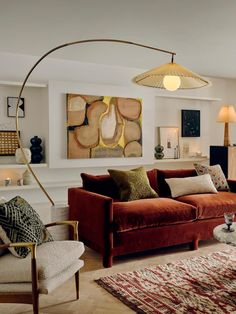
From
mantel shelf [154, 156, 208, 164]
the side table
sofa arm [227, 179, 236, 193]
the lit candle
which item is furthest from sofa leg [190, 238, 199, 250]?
the lit candle

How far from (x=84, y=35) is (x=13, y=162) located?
207 centimetres

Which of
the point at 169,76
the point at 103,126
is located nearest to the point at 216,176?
the point at 103,126

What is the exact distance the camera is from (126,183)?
168 inches

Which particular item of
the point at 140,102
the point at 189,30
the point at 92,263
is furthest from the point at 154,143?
the point at 92,263

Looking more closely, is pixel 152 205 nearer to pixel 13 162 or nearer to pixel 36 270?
pixel 36 270

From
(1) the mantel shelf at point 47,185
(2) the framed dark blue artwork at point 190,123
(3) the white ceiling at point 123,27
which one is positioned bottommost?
(1) the mantel shelf at point 47,185

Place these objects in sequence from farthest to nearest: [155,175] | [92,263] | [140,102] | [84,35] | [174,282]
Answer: [140,102], [155,175], [84,35], [92,263], [174,282]

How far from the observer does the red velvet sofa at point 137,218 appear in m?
3.62

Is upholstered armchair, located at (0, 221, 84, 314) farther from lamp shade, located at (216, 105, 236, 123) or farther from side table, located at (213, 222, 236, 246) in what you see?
lamp shade, located at (216, 105, 236, 123)

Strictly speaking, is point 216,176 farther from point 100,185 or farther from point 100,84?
point 100,84

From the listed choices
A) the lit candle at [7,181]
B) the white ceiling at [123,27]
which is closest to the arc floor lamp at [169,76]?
the white ceiling at [123,27]

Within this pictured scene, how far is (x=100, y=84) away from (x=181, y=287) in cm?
348

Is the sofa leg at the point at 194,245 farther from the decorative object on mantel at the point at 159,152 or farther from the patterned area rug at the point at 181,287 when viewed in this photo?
the decorative object on mantel at the point at 159,152

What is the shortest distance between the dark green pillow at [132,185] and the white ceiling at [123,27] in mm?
1592
